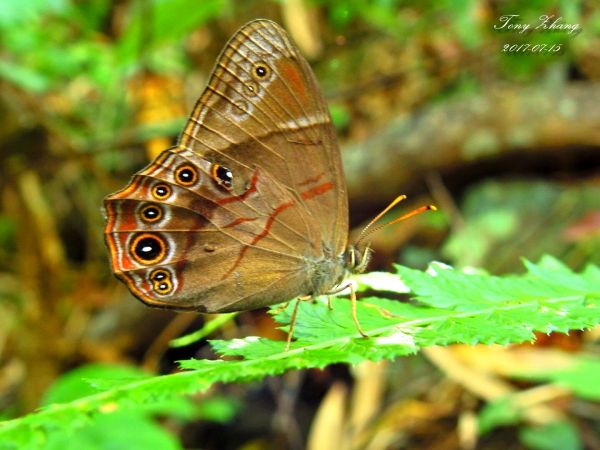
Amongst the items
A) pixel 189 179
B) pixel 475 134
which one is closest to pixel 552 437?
pixel 475 134

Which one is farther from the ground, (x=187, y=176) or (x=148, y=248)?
(x=187, y=176)

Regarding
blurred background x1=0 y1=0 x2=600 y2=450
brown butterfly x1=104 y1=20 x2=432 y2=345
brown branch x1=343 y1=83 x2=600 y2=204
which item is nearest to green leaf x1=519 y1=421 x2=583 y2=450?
blurred background x1=0 y1=0 x2=600 y2=450

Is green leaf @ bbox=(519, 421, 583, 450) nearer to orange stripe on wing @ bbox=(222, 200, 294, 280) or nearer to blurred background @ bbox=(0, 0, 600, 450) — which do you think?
blurred background @ bbox=(0, 0, 600, 450)

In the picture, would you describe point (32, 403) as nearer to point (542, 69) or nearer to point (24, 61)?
point (24, 61)

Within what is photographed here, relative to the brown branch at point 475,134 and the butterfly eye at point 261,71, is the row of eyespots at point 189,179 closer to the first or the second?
the butterfly eye at point 261,71

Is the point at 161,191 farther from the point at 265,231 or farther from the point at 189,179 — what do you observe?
the point at 265,231

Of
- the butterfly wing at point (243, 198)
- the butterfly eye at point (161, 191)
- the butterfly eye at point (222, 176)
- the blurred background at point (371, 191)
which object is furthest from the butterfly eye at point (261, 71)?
the blurred background at point (371, 191)

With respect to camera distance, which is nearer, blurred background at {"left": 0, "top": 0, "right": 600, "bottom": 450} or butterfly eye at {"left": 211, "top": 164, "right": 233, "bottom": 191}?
butterfly eye at {"left": 211, "top": 164, "right": 233, "bottom": 191}
